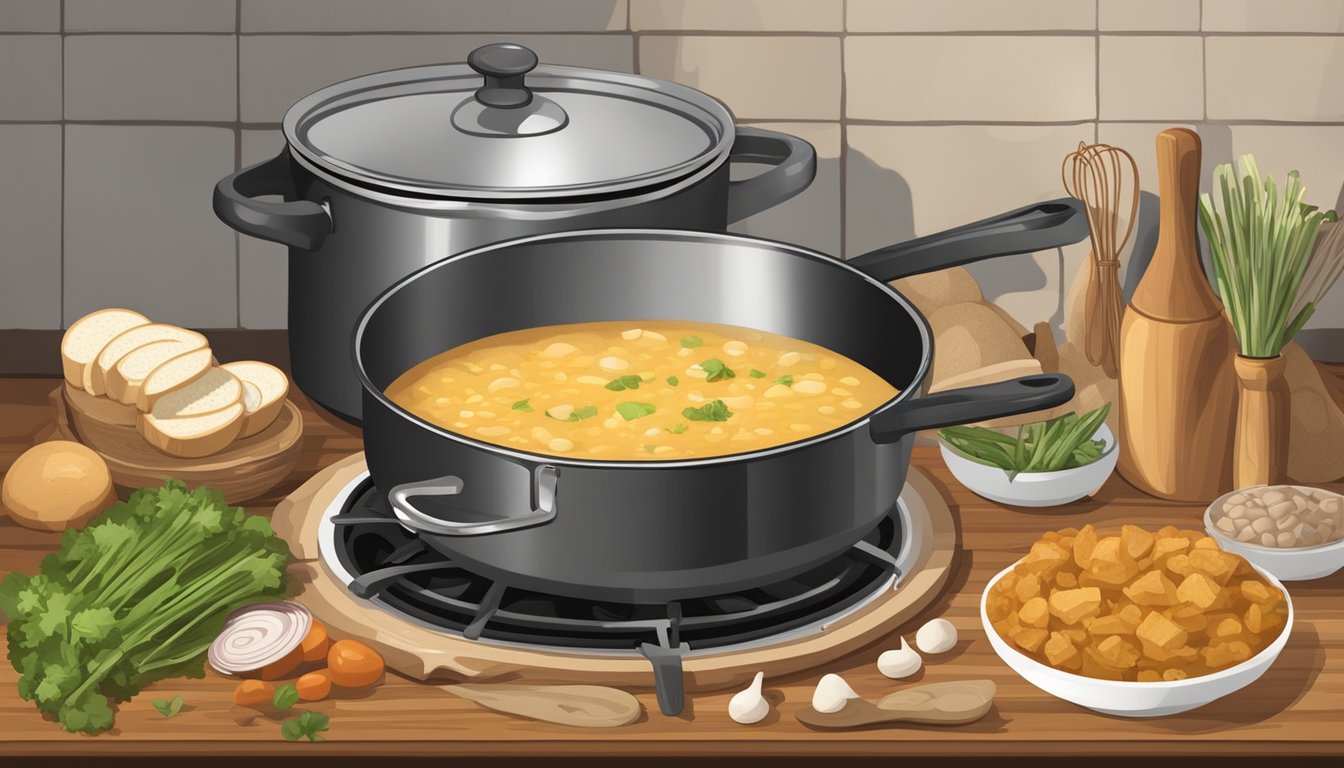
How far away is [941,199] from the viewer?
97.7 inches

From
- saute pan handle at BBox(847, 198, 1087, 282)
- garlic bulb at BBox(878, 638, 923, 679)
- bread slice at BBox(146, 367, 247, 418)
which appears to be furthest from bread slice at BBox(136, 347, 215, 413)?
garlic bulb at BBox(878, 638, 923, 679)

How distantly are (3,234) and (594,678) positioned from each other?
1232 mm

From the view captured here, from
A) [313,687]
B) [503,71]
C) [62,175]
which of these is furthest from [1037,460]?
[62,175]

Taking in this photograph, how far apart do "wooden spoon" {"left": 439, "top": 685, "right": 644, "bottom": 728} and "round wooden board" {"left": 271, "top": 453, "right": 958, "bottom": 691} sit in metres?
0.01

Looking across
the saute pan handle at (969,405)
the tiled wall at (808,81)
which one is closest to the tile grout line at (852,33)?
the tiled wall at (808,81)

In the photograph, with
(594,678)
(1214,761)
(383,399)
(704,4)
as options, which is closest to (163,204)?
(704,4)

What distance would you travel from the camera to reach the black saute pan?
162 centimetres

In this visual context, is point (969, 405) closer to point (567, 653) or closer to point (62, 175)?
point (567, 653)

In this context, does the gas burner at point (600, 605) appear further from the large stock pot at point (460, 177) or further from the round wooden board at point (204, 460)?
the large stock pot at point (460, 177)

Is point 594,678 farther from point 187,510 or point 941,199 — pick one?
point 941,199

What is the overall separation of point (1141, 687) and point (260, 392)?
3.41 ft

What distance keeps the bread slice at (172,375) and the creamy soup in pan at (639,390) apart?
0.28 m

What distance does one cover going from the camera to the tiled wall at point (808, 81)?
2.40 metres

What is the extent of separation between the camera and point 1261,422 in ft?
6.68
